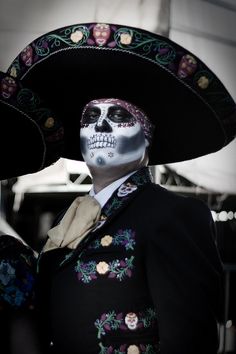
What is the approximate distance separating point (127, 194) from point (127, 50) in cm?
40

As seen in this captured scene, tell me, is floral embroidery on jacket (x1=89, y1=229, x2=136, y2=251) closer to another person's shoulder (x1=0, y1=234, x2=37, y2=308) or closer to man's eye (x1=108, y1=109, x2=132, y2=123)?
another person's shoulder (x1=0, y1=234, x2=37, y2=308)

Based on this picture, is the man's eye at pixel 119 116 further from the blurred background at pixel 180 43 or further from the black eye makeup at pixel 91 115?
the blurred background at pixel 180 43

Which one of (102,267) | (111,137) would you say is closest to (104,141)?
(111,137)

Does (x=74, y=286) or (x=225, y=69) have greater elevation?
(x=225, y=69)

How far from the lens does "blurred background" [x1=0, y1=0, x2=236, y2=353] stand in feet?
11.2

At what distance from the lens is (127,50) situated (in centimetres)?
181

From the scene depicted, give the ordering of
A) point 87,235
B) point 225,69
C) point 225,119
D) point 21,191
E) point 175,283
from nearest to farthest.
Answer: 1. point 175,283
2. point 87,235
3. point 225,119
4. point 225,69
5. point 21,191

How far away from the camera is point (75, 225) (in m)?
1.84

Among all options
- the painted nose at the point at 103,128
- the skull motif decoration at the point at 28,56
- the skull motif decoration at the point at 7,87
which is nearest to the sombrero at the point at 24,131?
the skull motif decoration at the point at 7,87

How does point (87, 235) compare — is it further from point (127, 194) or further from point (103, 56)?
point (103, 56)

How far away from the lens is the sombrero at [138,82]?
181 centimetres

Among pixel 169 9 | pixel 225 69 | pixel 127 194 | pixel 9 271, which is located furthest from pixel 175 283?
pixel 169 9

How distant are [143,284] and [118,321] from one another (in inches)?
4.6

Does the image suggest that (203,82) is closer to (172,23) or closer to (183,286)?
(183,286)
